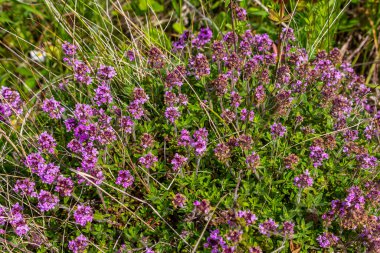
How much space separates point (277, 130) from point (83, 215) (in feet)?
5.11

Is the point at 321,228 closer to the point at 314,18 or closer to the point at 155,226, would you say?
the point at 155,226

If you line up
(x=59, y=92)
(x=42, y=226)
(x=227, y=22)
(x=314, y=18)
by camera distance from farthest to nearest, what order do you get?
(x=227, y=22) → (x=314, y=18) → (x=59, y=92) → (x=42, y=226)

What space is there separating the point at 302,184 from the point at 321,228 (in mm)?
413

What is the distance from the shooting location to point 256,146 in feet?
12.5

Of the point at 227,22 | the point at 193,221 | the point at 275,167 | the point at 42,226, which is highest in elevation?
the point at 227,22

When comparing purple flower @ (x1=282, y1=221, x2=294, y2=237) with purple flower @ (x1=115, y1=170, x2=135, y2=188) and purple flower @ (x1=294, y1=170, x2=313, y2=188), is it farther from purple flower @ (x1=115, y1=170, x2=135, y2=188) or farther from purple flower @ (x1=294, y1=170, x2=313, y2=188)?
purple flower @ (x1=115, y1=170, x2=135, y2=188)

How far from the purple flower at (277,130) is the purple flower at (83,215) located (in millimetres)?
1477

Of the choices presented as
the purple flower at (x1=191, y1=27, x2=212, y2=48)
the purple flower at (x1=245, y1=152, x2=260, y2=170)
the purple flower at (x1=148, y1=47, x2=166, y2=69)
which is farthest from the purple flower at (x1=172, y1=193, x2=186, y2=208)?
the purple flower at (x1=191, y1=27, x2=212, y2=48)

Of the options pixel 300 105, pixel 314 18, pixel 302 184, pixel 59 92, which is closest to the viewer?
pixel 302 184

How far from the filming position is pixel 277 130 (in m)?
3.59

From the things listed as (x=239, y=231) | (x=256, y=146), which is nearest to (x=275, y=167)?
(x=256, y=146)

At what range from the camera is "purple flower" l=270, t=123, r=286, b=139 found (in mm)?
3566

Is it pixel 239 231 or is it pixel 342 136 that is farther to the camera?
pixel 342 136

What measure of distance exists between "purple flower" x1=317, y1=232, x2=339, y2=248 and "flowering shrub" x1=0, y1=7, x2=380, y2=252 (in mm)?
13
